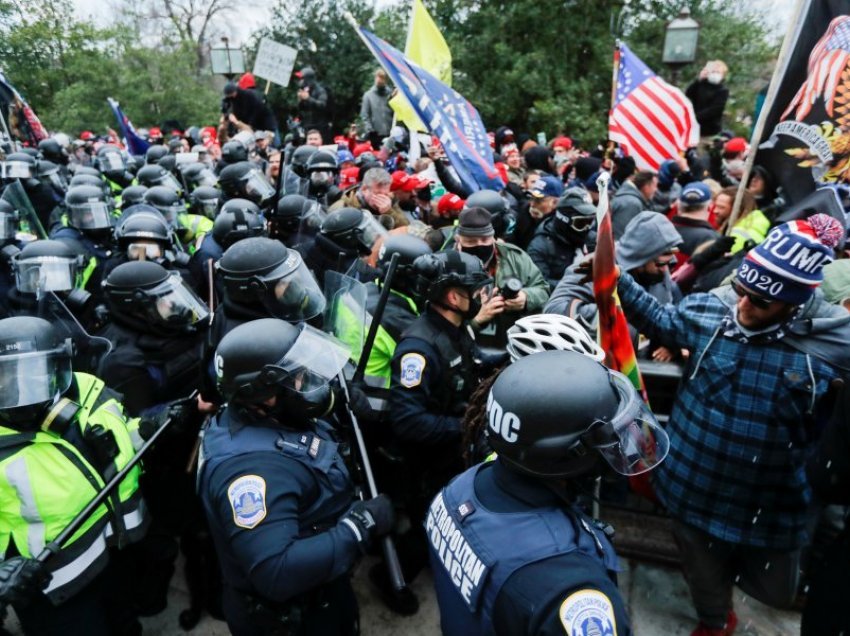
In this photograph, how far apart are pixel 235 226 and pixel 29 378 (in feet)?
9.97

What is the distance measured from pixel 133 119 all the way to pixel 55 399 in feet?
71.0

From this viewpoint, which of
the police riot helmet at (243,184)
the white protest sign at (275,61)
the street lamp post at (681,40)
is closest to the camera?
the police riot helmet at (243,184)

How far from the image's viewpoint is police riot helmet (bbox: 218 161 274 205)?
7121mm

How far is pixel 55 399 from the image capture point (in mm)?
2459

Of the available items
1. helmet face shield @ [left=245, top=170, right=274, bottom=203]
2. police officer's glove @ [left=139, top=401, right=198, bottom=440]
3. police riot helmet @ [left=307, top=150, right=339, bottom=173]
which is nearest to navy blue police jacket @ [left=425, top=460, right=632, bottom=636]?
police officer's glove @ [left=139, top=401, right=198, bottom=440]

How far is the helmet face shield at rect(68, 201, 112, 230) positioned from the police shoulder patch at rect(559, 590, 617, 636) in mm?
5825

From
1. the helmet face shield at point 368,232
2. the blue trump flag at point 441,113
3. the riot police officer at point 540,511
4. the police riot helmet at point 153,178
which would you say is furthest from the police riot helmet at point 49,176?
the riot police officer at point 540,511

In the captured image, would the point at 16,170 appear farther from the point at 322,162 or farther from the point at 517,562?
the point at 517,562

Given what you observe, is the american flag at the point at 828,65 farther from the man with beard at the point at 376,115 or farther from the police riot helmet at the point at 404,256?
the man with beard at the point at 376,115

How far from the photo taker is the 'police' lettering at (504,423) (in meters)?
1.74

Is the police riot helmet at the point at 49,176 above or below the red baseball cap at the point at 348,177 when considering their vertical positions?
below

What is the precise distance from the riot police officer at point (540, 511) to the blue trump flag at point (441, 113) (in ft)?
14.3

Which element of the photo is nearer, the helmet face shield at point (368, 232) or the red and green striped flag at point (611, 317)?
the red and green striped flag at point (611, 317)

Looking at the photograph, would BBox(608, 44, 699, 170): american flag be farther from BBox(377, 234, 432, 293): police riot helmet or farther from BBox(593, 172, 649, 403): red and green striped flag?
BBox(593, 172, 649, 403): red and green striped flag
